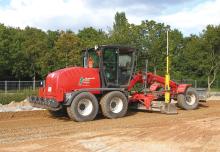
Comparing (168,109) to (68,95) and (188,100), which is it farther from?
(68,95)

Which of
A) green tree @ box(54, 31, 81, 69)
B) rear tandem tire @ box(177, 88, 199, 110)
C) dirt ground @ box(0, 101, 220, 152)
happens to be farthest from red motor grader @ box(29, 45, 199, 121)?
green tree @ box(54, 31, 81, 69)

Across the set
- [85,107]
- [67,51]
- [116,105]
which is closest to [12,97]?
[116,105]

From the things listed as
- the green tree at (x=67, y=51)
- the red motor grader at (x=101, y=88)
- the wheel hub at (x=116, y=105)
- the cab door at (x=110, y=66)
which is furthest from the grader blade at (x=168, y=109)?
the green tree at (x=67, y=51)

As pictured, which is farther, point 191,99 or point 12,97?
point 12,97

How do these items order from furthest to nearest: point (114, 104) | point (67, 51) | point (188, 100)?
point (67, 51) < point (188, 100) < point (114, 104)

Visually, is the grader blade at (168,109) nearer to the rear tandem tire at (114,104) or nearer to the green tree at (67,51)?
the rear tandem tire at (114,104)

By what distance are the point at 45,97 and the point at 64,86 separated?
3.27 ft

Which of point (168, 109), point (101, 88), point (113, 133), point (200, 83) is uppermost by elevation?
point (200, 83)

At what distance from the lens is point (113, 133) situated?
12.1m

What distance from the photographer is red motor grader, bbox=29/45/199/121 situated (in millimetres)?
15070

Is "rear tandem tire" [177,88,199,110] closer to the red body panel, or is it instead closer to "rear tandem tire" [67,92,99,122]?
the red body panel

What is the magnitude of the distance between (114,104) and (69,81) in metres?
2.08

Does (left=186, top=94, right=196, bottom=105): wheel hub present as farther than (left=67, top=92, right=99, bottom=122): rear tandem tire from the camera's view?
Yes

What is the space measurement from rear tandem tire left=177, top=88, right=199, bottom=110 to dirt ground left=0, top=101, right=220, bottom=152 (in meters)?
1.65
